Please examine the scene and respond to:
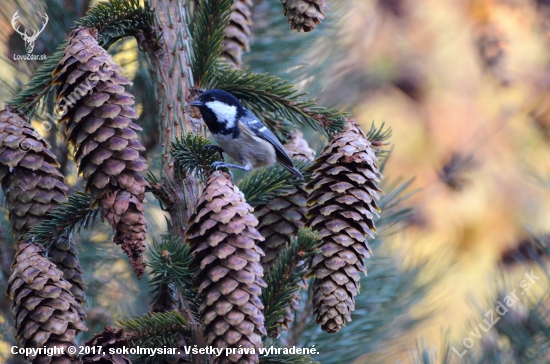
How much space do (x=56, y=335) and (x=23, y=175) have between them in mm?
315

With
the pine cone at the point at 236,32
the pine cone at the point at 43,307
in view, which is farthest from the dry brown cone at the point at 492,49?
the pine cone at the point at 43,307

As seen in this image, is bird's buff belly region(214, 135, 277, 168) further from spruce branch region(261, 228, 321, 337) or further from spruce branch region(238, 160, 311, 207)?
spruce branch region(261, 228, 321, 337)

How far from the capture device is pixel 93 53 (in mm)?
1083

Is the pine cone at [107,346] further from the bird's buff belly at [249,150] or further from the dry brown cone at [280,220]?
the bird's buff belly at [249,150]

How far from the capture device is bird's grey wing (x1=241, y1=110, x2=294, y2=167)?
4.92 feet

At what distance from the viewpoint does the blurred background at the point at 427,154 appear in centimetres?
154

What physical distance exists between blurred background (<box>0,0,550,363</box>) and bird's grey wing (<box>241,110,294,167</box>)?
218mm

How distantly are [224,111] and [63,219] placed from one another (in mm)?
625

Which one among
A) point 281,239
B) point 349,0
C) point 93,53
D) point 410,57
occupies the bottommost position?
point 281,239

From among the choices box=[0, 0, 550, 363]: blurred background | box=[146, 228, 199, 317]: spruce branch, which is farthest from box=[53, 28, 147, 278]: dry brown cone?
box=[0, 0, 550, 363]: blurred background

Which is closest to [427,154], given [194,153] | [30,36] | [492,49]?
[492,49]

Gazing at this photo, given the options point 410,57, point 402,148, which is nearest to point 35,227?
point 402,148

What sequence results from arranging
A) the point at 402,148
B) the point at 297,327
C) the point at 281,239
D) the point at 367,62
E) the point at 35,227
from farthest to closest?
1. the point at 402,148
2. the point at 367,62
3. the point at 297,327
4. the point at 281,239
5. the point at 35,227

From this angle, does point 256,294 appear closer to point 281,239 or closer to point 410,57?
point 281,239
